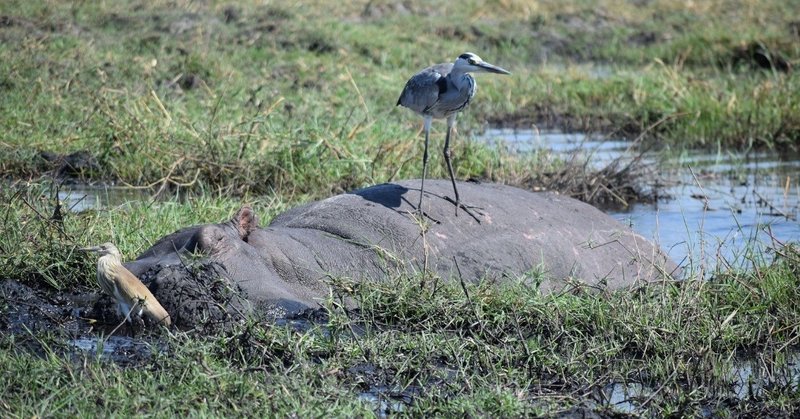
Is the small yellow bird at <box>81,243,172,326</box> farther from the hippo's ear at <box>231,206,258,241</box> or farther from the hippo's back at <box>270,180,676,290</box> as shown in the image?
the hippo's back at <box>270,180,676,290</box>

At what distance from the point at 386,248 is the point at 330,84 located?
6.20 metres

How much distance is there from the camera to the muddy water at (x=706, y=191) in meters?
8.24

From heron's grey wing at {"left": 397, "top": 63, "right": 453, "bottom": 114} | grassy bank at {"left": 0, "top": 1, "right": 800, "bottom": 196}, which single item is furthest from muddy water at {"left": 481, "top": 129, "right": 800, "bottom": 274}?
heron's grey wing at {"left": 397, "top": 63, "right": 453, "bottom": 114}

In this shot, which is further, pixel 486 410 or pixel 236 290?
pixel 236 290

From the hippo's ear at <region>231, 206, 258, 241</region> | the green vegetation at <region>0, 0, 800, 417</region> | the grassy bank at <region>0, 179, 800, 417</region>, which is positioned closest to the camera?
the grassy bank at <region>0, 179, 800, 417</region>

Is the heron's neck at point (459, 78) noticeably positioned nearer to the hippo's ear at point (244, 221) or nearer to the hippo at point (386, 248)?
the hippo at point (386, 248)

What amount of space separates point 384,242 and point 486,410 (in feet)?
6.58

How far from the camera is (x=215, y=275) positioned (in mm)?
5504

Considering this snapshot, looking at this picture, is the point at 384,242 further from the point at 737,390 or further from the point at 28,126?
the point at 28,126

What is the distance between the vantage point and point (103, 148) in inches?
361

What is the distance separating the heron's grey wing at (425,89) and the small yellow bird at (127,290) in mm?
2017

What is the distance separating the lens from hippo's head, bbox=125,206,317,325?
5.39 metres

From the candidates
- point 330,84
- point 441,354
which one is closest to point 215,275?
point 441,354

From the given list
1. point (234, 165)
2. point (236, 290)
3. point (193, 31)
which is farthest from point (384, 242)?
point (193, 31)
